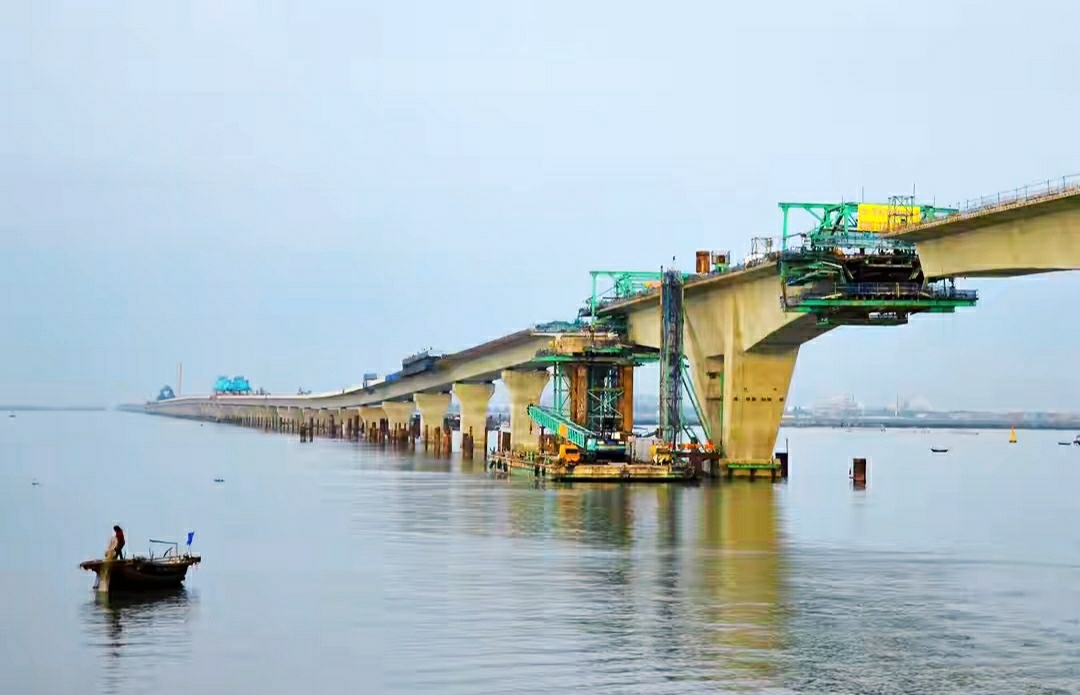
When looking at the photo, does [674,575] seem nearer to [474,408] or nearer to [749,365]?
[749,365]

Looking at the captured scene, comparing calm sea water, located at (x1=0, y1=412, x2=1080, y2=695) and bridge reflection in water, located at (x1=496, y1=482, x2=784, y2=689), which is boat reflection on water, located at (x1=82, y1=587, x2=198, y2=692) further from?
bridge reflection in water, located at (x1=496, y1=482, x2=784, y2=689)

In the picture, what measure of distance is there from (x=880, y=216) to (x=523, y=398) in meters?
Result: 70.8

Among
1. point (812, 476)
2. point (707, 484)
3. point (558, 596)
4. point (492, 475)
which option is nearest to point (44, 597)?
point (558, 596)

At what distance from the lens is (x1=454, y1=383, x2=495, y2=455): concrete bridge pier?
177 meters

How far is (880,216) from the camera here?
90250 mm

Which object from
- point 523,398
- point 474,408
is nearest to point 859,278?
point 523,398

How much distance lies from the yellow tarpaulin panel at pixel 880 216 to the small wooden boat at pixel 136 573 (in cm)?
4821

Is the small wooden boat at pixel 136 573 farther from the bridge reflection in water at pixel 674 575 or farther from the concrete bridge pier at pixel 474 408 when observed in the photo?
the concrete bridge pier at pixel 474 408

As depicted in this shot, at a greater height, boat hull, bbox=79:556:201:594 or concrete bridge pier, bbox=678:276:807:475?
concrete bridge pier, bbox=678:276:807:475

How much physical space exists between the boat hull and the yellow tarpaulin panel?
158 ft

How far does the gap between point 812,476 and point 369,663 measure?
95963mm

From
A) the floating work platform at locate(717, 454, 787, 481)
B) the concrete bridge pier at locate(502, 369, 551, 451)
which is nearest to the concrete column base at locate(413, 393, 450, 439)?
the concrete bridge pier at locate(502, 369, 551, 451)

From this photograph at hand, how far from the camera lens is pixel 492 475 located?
402 feet

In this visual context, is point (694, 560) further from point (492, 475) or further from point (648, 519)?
point (492, 475)
